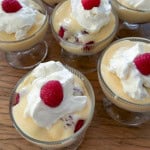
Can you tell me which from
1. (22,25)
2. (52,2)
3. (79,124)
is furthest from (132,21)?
(79,124)

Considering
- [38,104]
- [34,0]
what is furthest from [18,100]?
[34,0]

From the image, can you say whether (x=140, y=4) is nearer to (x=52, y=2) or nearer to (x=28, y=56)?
(x=52, y=2)

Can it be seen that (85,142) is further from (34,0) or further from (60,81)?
(34,0)

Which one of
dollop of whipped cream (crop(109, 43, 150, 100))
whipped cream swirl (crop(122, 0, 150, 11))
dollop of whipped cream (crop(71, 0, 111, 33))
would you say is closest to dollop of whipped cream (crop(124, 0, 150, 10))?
whipped cream swirl (crop(122, 0, 150, 11))

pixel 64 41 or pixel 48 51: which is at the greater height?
pixel 64 41

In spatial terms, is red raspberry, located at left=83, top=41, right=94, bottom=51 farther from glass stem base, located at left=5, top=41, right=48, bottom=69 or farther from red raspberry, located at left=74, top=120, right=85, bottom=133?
red raspberry, located at left=74, top=120, right=85, bottom=133

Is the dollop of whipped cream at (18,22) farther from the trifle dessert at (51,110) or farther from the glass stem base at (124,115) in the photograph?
the glass stem base at (124,115)
